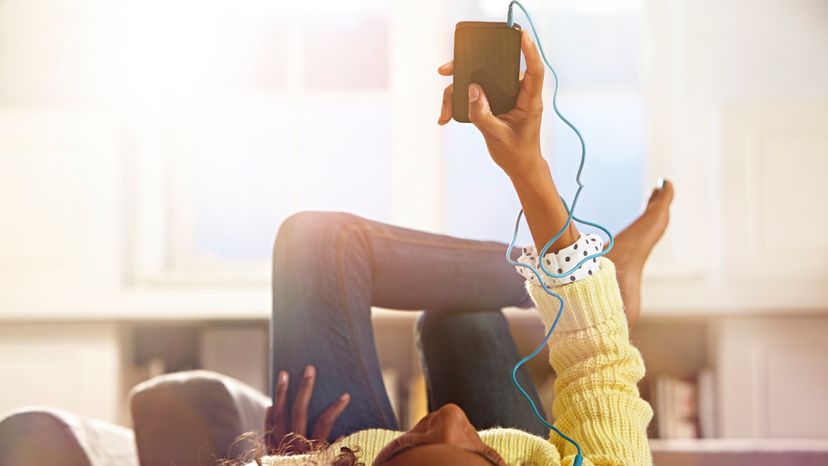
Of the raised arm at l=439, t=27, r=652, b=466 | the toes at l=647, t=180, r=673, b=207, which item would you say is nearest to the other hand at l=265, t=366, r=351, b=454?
the raised arm at l=439, t=27, r=652, b=466

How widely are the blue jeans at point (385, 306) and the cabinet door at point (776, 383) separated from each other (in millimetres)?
1756

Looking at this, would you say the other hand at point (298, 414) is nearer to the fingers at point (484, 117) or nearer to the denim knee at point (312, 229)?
the denim knee at point (312, 229)

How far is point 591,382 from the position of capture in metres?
0.95

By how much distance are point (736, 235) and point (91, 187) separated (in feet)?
6.86

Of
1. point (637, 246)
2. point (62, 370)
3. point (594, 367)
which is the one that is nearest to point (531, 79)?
point (594, 367)

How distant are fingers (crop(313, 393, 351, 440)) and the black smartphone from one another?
0.44m

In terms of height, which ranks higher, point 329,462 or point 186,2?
point 186,2

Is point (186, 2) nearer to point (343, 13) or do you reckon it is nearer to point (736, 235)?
point (343, 13)

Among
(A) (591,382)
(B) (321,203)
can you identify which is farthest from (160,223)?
(A) (591,382)

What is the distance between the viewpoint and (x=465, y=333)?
134 cm

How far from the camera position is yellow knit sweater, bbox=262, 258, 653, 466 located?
0.91 metres

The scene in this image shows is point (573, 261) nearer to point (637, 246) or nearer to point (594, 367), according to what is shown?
point (594, 367)

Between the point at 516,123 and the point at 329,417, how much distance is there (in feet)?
1.59

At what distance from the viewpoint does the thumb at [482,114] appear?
869 mm
